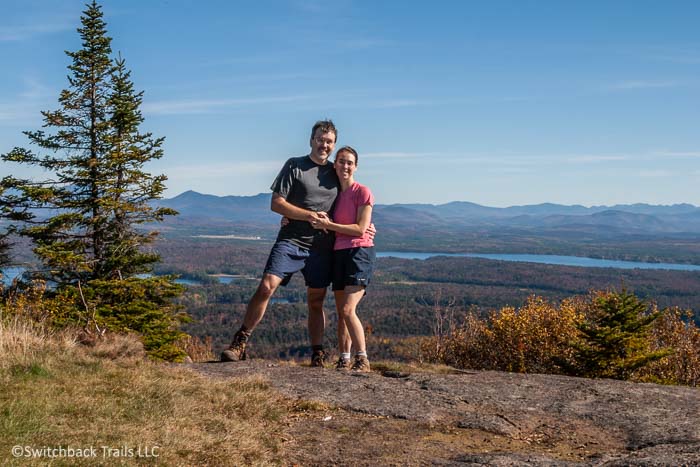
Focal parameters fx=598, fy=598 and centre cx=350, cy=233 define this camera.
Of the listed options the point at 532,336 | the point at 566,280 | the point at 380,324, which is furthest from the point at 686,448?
the point at 566,280

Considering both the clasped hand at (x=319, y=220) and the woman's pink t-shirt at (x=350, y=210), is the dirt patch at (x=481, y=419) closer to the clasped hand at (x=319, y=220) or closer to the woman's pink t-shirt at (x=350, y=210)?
the woman's pink t-shirt at (x=350, y=210)

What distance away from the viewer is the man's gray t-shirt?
274 inches

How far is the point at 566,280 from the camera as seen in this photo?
143m

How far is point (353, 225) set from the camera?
6.94 m

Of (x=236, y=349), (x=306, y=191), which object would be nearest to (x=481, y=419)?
(x=306, y=191)

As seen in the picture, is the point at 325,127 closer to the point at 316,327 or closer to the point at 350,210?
the point at 350,210

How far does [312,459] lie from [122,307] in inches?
625

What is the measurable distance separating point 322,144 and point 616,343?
261 inches

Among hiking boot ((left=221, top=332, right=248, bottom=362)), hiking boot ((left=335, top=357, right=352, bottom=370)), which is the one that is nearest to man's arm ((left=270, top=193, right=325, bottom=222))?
hiking boot ((left=221, top=332, right=248, bottom=362))

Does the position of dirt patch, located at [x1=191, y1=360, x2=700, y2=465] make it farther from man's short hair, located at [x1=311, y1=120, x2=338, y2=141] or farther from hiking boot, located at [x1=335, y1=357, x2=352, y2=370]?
man's short hair, located at [x1=311, y1=120, x2=338, y2=141]

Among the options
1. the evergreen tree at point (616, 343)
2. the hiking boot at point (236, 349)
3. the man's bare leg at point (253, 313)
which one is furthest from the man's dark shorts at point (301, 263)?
the evergreen tree at point (616, 343)

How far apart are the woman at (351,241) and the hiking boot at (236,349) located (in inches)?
49.1

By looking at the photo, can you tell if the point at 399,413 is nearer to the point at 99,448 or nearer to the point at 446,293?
the point at 99,448

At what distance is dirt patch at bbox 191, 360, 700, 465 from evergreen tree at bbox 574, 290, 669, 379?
367cm
